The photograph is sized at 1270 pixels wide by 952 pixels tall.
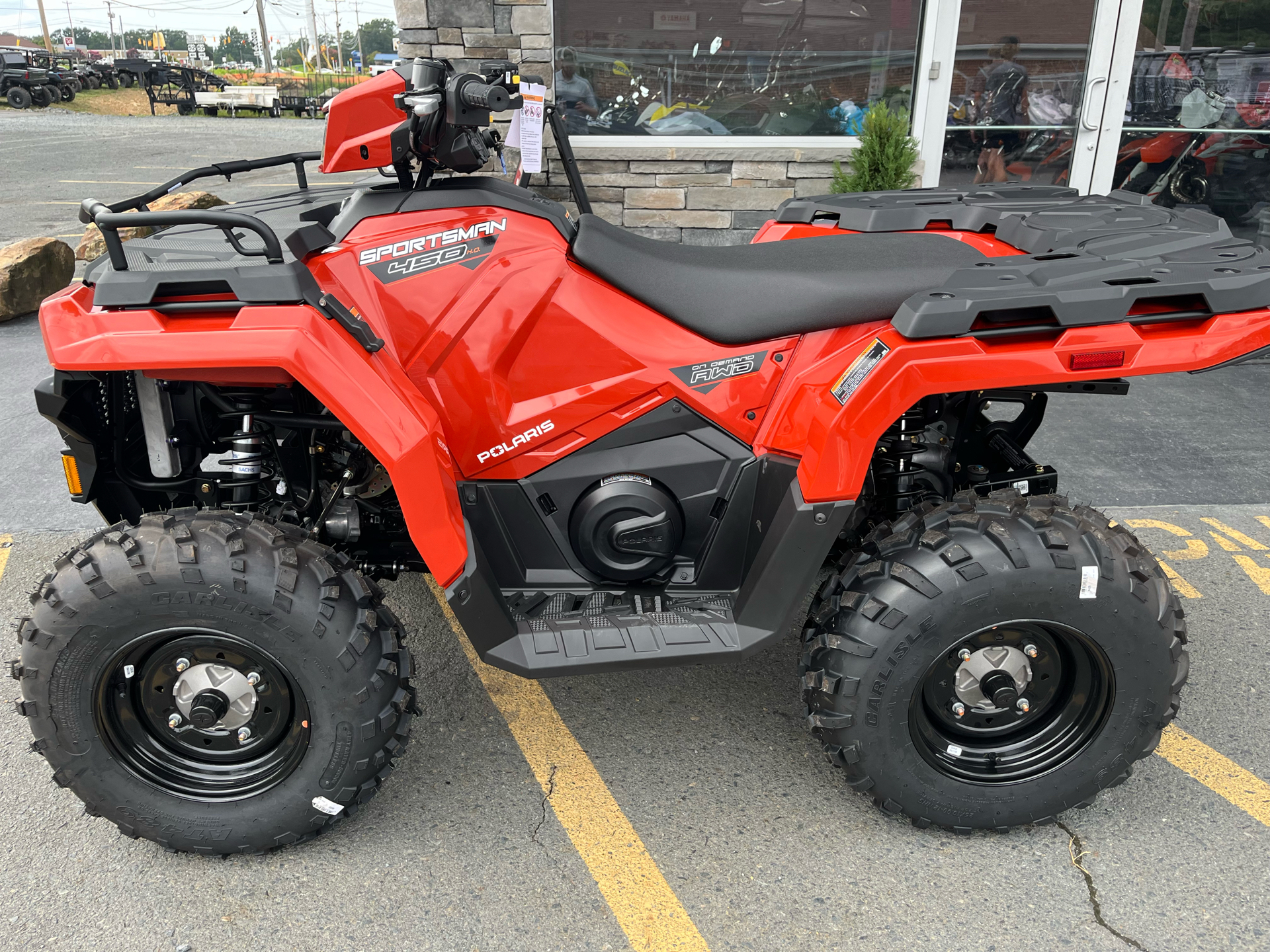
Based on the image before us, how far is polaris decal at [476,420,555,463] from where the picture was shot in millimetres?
2451

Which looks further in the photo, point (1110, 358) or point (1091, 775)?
point (1091, 775)

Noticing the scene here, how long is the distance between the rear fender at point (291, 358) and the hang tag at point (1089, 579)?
153 cm

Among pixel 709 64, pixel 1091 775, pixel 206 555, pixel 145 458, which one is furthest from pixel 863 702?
pixel 709 64

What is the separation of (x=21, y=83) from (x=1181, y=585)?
1432 inches

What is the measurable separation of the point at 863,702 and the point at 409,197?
1705 mm

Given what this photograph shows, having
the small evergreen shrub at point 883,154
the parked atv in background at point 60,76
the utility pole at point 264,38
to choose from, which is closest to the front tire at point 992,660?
the small evergreen shrub at point 883,154

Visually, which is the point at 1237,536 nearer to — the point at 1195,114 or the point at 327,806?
the point at 327,806

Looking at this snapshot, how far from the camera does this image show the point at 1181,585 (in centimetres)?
357

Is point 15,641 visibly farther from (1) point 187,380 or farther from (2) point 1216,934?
(2) point 1216,934

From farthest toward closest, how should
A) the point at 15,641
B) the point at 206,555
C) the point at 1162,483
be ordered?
the point at 1162,483
the point at 15,641
the point at 206,555

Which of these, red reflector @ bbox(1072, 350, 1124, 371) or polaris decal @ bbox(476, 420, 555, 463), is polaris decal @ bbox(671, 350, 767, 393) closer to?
polaris decal @ bbox(476, 420, 555, 463)

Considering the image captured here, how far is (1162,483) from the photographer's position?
4402 millimetres

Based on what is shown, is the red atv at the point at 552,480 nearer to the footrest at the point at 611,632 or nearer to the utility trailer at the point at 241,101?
the footrest at the point at 611,632

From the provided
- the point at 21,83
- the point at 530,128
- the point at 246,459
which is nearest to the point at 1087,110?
the point at 530,128
